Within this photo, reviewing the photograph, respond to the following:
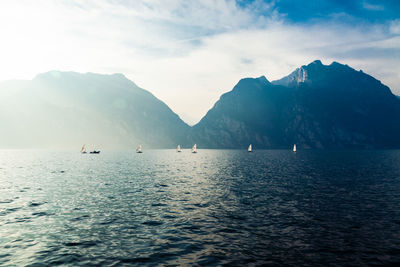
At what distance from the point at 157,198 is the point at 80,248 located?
1821cm

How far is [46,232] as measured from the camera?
2181cm

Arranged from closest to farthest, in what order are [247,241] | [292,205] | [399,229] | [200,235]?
[247,241] → [200,235] → [399,229] → [292,205]

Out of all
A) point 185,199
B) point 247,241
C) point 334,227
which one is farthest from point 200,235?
point 185,199

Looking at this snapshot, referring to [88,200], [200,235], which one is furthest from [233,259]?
[88,200]

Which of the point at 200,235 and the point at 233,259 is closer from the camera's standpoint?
the point at 233,259

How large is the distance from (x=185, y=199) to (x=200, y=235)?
14924mm

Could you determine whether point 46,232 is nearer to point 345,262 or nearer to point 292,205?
point 345,262

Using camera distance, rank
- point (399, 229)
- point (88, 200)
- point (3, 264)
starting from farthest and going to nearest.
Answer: point (88, 200) → point (399, 229) → point (3, 264)

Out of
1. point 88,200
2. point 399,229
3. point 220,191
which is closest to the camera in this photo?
point 399,229

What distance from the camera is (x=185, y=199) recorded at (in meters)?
35.9

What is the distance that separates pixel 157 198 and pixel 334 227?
21997mm

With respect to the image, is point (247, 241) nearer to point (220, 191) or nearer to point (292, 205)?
point (292, 205)

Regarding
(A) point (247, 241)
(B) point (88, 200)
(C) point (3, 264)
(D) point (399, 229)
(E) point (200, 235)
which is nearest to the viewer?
(C) point (3, 264)

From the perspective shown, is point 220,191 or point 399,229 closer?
point 399,229
